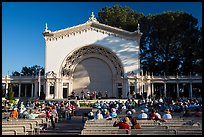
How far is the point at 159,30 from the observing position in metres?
49.7

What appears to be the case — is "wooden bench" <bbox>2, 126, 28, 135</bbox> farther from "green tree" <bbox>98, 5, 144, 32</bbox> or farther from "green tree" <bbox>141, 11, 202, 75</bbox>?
"green tree" <bbox>98, 5, 144, 32</bbox>

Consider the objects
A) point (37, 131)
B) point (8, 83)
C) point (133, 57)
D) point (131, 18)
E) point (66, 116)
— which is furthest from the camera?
point (131, 18)

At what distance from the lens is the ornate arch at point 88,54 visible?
142 ft

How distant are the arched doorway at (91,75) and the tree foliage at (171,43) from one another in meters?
11.8

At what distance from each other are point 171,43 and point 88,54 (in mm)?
17167

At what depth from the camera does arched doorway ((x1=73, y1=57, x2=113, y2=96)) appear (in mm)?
45219

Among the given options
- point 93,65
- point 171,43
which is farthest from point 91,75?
point 171,43

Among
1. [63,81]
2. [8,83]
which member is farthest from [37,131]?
[8,83]

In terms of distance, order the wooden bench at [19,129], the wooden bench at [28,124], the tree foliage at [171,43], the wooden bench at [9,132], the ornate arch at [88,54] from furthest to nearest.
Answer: the tree foliage at [171,43], the ornate arch at [88,54], the wooden bench at [28,124], the wooden bench at [19,129], the wooden bench at [9,132]

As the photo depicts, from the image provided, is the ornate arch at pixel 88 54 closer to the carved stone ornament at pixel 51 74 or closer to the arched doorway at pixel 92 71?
the arched doorway at pixel 92 71

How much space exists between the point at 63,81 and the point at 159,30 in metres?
21.4

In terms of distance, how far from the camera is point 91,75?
149 feet

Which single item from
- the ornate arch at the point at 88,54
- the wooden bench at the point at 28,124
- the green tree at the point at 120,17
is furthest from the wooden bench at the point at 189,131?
the green tree at the point at 120,17

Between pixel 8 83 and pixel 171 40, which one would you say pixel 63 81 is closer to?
pixel 8 83
